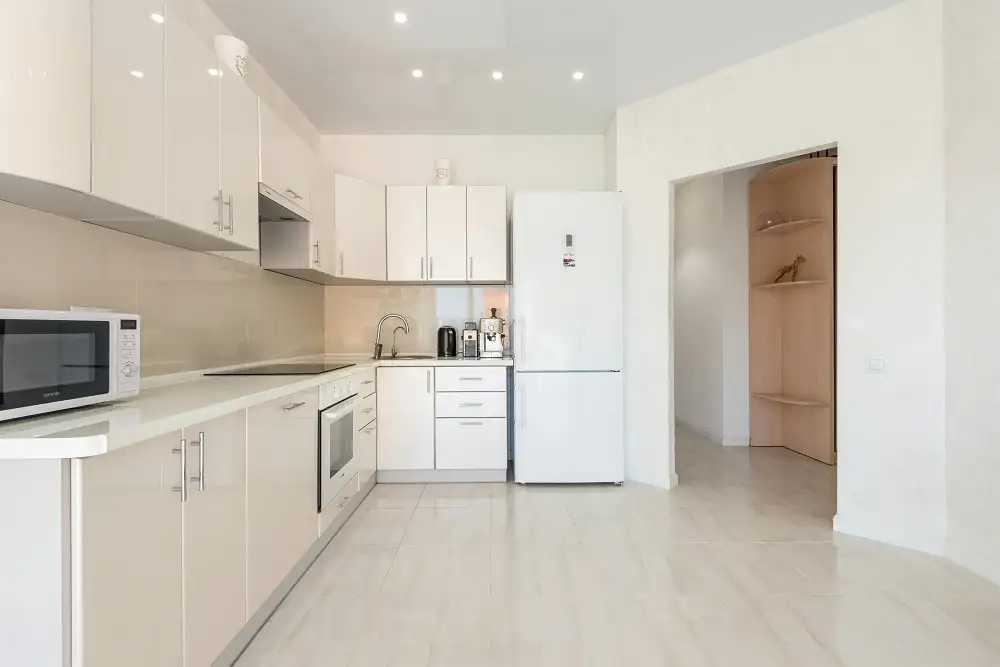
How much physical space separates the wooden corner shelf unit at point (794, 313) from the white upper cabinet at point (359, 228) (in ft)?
11.1

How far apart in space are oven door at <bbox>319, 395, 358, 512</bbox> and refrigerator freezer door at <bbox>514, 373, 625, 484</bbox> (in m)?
1.21

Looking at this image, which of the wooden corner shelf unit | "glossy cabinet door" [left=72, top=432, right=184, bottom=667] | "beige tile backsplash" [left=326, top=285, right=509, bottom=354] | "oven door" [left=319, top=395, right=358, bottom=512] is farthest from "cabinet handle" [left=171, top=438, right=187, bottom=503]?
the wooden corner shelf unit

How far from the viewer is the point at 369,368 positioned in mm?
3670

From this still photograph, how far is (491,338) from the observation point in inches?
167

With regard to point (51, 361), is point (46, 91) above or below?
above

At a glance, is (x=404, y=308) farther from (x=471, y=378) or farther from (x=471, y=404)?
(x=471, y=404)

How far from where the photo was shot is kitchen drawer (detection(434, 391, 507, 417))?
12.8 feet

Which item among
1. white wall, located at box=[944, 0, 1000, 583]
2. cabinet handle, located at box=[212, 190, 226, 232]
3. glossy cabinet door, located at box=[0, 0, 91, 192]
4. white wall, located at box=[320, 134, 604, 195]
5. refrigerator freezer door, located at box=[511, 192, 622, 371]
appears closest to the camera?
glossy cabinet door, located at box=[0, 0, 91, 192]

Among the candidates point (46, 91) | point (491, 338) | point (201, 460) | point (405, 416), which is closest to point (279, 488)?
point (201, 460)

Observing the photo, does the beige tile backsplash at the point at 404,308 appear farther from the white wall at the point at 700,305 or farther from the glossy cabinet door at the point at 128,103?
the glossy cabinet door at the point at 128,103

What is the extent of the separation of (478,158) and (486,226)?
0.73 m

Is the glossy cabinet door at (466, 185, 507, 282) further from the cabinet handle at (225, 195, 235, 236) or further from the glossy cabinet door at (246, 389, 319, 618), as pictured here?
the cabinet handle at (225, 195, 235, 236)

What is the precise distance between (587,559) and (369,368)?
1896 millimetres

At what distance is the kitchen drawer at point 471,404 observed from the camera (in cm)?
389
